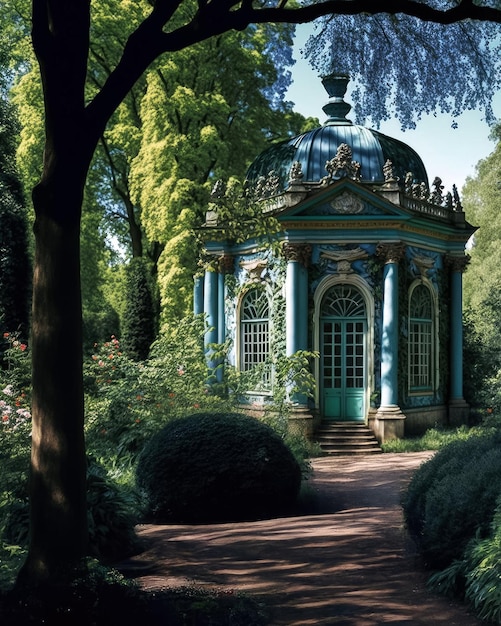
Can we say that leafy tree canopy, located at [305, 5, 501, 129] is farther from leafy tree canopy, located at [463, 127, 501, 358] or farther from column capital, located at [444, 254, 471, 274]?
leafy tree canopy, located at [463, 127, 501, 358]

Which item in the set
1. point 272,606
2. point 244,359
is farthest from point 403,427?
point 272,606

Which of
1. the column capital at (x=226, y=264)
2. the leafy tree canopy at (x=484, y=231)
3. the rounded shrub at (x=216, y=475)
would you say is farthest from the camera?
the leafy tree canopy at (x=484, y=231)

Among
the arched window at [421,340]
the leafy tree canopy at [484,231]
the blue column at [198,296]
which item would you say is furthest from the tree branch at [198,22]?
the leafy tree canopy at [484,231]

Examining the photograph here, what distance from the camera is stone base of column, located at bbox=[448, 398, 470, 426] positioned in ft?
61.4

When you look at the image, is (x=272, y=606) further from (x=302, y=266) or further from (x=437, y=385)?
(x=437, y=385)

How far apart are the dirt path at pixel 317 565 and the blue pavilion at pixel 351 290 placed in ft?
23.1

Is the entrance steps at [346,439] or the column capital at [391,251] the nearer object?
the entrance steps at [346,439]

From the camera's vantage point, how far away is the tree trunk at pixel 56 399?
5570mm

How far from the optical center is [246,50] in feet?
78.7

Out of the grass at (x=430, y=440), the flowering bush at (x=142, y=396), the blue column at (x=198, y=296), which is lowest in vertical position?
the grass at (x=430, y=440)

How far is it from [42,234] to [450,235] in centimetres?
1476

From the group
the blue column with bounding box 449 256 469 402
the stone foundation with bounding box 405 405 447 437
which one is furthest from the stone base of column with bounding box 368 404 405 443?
the blue column with bounding box 449 256 469 402

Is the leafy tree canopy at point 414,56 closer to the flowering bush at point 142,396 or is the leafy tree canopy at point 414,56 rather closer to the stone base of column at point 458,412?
the flowering bush at point 142,396

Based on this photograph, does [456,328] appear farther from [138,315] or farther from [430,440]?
[138,315]
